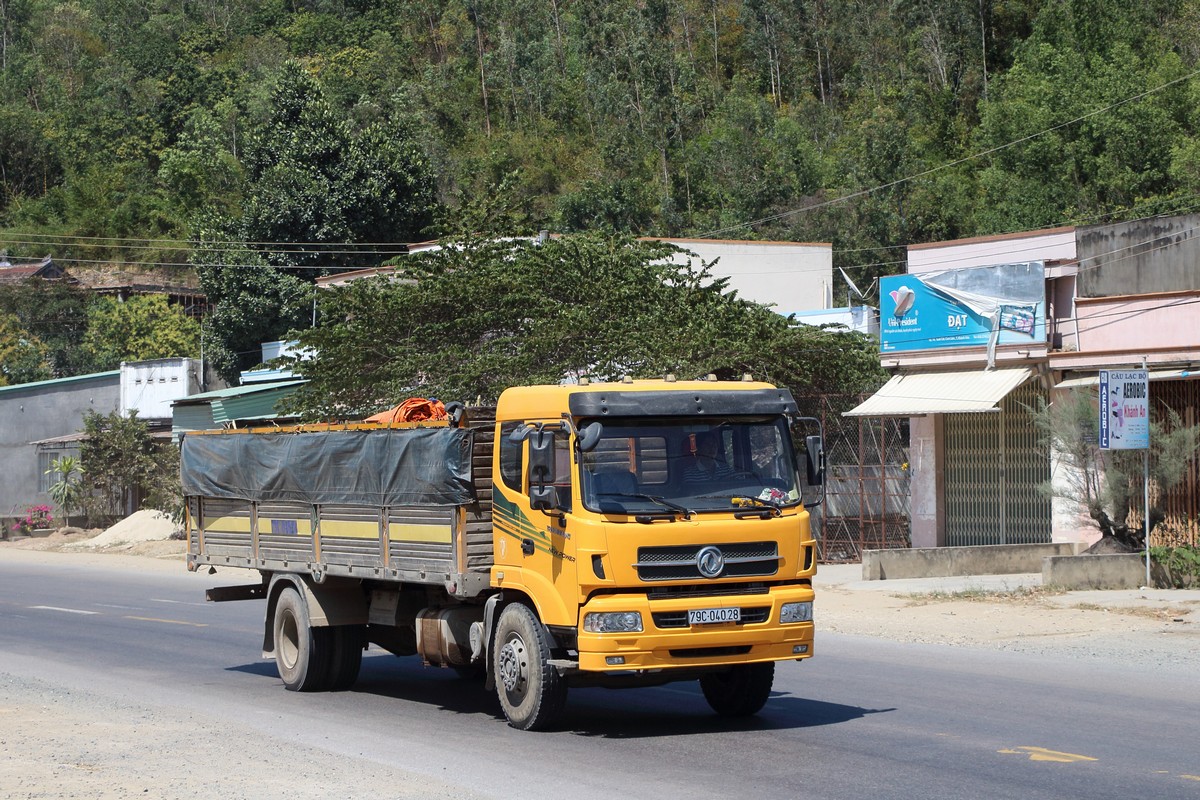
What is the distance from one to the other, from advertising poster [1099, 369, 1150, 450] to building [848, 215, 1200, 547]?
3574 millimetres

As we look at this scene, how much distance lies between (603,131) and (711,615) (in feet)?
218

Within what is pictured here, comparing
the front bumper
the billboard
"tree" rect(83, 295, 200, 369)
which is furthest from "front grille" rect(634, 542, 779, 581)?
"tree" rect(83, 295, 200, 369)

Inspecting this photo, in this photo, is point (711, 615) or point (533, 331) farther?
point (533, 331)

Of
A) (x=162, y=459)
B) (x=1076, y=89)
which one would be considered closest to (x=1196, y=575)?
(x=162, y=459)

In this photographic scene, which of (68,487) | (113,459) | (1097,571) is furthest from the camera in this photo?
(68,487)

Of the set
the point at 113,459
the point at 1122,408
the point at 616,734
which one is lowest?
the point at 616,734

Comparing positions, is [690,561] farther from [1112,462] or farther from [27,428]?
[27,428]

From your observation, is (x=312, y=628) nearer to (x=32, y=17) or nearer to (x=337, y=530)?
(x=337, y=530)

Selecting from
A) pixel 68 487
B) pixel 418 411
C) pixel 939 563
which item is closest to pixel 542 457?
pixel 418 411

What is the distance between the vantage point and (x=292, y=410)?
3170 cm

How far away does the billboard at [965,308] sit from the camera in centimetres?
2581

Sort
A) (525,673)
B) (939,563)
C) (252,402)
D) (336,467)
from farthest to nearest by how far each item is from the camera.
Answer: (252,402), (939,563), (336,467), (525,673)

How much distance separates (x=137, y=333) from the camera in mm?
67125

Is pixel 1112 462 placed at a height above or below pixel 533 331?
below
